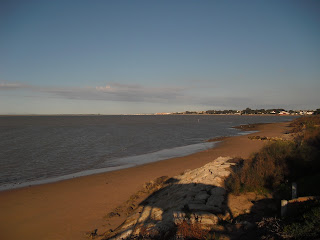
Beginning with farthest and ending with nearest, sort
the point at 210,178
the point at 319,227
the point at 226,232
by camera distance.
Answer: the point at 210,178
the point at 226,232
the point at 319,227

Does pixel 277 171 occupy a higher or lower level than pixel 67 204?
higher

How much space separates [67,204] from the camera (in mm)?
10398

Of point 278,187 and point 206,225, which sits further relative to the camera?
point 278,187

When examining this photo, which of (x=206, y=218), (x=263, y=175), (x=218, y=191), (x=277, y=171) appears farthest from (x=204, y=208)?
(x=277, y=171)

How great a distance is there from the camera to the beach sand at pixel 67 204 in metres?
8.20

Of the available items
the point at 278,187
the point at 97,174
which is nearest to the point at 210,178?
the point at 278,187

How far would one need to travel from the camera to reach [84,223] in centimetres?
862

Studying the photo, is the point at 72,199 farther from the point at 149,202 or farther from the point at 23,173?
the point at 23,173

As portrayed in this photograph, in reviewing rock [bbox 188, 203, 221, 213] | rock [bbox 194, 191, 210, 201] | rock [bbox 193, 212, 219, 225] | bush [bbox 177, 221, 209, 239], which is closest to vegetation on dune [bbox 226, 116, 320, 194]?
rock [bbox 194, 191, 210, 201]

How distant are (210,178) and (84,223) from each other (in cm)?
577

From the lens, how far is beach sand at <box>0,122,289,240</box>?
820 centimetres

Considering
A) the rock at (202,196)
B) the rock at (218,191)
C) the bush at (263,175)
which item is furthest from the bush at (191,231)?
the bush at (263,175)

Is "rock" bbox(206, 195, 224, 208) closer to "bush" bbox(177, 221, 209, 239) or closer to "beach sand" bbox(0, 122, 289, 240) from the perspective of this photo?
"bush" bbox(177, 221, 209, 239)

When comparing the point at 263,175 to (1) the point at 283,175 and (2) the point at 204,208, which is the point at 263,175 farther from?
(2) the point at 204,208
